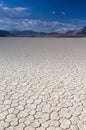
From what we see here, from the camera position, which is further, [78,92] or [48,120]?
[78,92]

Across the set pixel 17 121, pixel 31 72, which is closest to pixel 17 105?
pixel 17 121

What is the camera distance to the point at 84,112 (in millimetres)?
2641

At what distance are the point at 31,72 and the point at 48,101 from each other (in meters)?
2.19

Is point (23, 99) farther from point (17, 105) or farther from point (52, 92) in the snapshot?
point (52, 92)

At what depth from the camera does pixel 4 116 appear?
2535 mm

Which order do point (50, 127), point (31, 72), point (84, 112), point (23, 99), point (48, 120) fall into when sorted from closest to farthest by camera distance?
point (50, 127), point (48, 120), point (84, 112), point (23, 99), point (31, 72)

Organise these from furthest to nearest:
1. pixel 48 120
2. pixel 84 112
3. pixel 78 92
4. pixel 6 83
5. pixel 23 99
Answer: pixel 6 83 < pixel 78 92 < pixel 23 99 < pixel 84 112 < pixel 48 120

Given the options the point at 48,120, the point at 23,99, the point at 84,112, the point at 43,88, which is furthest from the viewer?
the point at 43,88

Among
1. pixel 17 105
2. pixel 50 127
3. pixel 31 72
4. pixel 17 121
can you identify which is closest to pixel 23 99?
pixel 17 105

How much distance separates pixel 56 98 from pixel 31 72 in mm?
2112

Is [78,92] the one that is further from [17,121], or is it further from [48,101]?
[17,121]

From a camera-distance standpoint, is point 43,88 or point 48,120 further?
point 43,88

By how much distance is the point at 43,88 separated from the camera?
3.72 meters

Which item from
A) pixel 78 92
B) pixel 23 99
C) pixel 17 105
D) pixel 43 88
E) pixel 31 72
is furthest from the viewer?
pixel 31 72
